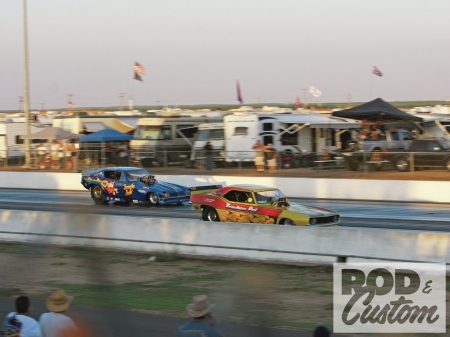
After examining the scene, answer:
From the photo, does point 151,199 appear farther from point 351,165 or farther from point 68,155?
point 68,155

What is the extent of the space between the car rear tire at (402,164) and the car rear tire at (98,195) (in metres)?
11.4

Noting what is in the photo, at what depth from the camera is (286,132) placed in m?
31.6

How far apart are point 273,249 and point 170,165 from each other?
19.3 meters

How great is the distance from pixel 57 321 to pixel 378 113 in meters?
24.7

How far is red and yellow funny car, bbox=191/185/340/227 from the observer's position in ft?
45.4

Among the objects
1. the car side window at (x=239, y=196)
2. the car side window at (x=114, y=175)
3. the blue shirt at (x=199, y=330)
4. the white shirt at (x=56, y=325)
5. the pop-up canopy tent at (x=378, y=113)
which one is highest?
the pop-up canopy tent at (x=378, y=113)

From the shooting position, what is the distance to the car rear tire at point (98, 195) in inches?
848

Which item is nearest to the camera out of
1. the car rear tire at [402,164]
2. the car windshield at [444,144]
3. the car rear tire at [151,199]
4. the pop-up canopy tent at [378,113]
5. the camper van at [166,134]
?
the car rear tire at [151,199]

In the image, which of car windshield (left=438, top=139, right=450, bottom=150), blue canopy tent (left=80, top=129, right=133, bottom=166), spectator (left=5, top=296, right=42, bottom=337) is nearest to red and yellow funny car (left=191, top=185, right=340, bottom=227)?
spectator (left=5, top=296, right=42, bottom=337)

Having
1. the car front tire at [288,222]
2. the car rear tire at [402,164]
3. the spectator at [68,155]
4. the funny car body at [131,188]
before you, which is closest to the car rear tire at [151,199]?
the funny car body at [131,188]

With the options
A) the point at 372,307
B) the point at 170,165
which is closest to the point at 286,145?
the point at 170,165

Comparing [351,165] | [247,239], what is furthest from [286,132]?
[247,239]

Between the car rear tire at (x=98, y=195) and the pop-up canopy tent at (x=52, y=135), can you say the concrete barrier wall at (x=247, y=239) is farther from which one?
the pop-up canopy tent at (x=52, y=135)

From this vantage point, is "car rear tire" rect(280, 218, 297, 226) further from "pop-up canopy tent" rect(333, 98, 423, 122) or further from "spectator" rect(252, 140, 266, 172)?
"pop-up canopy tent" rect(333, 98, 423, 122)
